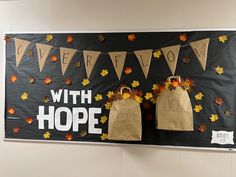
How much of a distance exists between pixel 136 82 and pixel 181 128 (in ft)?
1.84

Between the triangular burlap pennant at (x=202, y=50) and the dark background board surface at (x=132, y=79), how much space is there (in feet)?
0.11

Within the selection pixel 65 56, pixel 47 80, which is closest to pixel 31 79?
pixel 47 80

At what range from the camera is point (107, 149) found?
2.56m

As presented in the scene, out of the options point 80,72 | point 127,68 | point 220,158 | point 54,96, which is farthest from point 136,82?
point 220,158

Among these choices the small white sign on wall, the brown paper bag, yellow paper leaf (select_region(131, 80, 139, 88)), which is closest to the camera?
the brown paper bag

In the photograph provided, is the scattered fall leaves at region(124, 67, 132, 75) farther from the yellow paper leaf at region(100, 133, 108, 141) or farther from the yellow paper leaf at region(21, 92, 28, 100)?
the yellow paper leaf at region(21, 92, 28, 100)

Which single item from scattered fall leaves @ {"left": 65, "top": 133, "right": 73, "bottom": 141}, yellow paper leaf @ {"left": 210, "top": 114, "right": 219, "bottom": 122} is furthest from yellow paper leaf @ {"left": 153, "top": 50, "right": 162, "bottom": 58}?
scattered fall leaves @ {"left": 65, "top": 133, "right": 73, "bottom": 141}

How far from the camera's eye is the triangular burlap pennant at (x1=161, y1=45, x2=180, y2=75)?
245 centimetres

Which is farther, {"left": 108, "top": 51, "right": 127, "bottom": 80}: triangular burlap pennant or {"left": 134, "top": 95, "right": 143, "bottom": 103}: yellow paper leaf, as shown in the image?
{"left": 108, "top": 51, "right": 127, "bottom": 80}: triangular burlap pennant

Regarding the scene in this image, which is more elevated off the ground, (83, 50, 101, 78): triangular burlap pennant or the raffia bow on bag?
(83, 50, 101, 78): triangular burlap pennant

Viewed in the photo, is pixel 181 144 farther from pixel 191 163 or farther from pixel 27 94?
pixel 27 94

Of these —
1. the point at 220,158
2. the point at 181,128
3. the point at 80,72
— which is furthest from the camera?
the point at 80,72

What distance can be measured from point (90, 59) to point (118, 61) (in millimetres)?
259

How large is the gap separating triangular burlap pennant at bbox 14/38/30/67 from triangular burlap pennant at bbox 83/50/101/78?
591 mm
